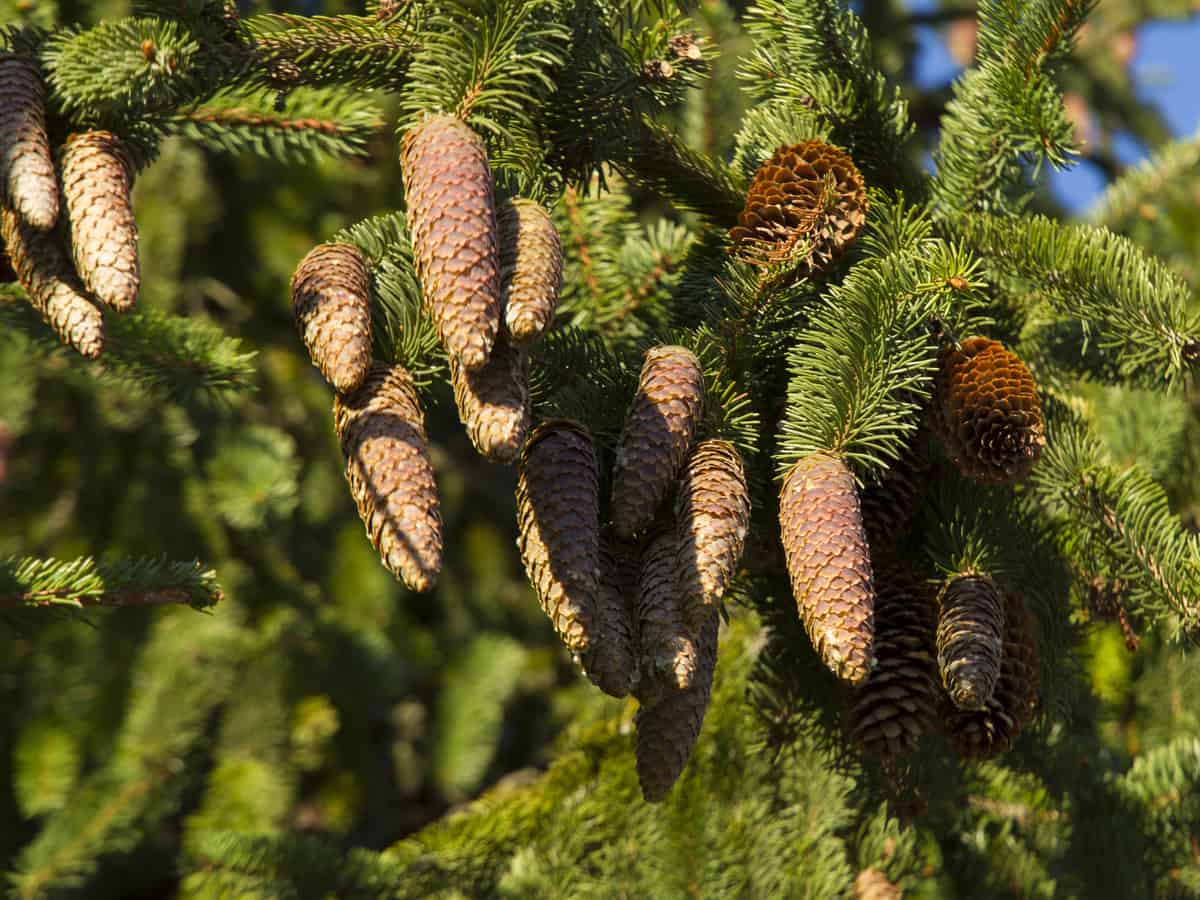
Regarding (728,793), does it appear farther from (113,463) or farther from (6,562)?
(113,463)

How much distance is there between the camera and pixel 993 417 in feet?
3.79

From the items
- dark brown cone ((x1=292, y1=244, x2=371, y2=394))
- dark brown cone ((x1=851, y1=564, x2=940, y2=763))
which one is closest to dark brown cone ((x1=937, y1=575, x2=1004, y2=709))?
dark brown cone ((x1=851, y1=564, x2=940, y2=763))

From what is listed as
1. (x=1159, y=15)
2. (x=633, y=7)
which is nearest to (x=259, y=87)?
(x=633, y=7)

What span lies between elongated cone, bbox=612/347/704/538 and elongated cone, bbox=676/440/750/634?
20 millimetres

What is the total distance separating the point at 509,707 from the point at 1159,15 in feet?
10.5

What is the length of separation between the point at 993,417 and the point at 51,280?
909mm

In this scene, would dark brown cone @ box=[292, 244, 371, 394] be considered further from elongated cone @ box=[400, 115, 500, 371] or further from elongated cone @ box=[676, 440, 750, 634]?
elongated cone @ box=[676, 440, 750, 634]

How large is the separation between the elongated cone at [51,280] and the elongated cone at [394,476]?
1.06 ft

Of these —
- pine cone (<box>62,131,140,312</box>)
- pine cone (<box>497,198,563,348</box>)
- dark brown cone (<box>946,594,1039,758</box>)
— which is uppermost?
pine cone (<box>497,198,563,348</box>)

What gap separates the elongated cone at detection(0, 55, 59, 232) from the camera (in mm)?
1203

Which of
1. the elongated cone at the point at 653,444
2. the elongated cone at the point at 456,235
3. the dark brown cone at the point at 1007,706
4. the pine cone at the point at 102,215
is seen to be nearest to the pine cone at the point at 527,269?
the elongated cone at the point at 456,235

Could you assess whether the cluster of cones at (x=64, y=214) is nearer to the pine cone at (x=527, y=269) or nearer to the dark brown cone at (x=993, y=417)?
the pine cone at (x=527, y=269)

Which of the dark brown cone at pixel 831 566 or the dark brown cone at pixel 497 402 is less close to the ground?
the dark brown cone at pixel 497 402

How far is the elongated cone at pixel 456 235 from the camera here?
958 millimetres
